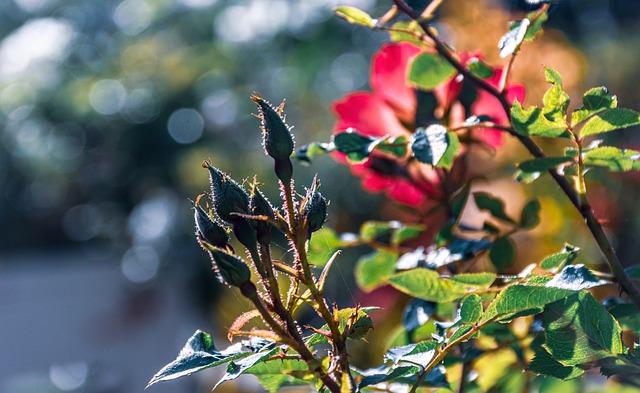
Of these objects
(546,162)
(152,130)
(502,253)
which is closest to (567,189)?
(546,162)

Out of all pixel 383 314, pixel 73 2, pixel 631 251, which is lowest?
pixel 631 251

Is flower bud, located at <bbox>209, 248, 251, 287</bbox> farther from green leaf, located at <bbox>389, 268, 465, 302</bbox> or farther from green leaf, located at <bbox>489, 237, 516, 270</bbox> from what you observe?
green leaf, located at <bbox>489, 237, 516, 270</bbox>

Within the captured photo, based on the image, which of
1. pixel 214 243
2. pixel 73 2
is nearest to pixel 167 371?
pixel 214 243

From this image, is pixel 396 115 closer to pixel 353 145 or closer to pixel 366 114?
pixel 366 114

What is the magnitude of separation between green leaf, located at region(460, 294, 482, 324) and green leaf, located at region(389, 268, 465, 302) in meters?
0.04

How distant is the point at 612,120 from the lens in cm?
→ 38

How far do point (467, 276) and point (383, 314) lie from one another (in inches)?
40.3

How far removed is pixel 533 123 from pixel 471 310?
0.09m

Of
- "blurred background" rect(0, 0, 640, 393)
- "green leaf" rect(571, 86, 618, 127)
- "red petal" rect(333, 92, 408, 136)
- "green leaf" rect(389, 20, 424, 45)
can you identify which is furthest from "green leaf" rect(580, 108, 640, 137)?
"blurred background" rect(0, 0, 640, 393)

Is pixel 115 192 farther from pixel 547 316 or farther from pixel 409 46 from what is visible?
pixel 547 316

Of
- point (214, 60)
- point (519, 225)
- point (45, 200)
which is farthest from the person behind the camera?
point (45, 200)

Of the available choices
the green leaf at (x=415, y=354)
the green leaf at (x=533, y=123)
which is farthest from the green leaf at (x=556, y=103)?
the green leaf at (x=415, y=354)

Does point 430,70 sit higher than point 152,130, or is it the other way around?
point 152,130

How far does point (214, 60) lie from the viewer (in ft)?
9.20
